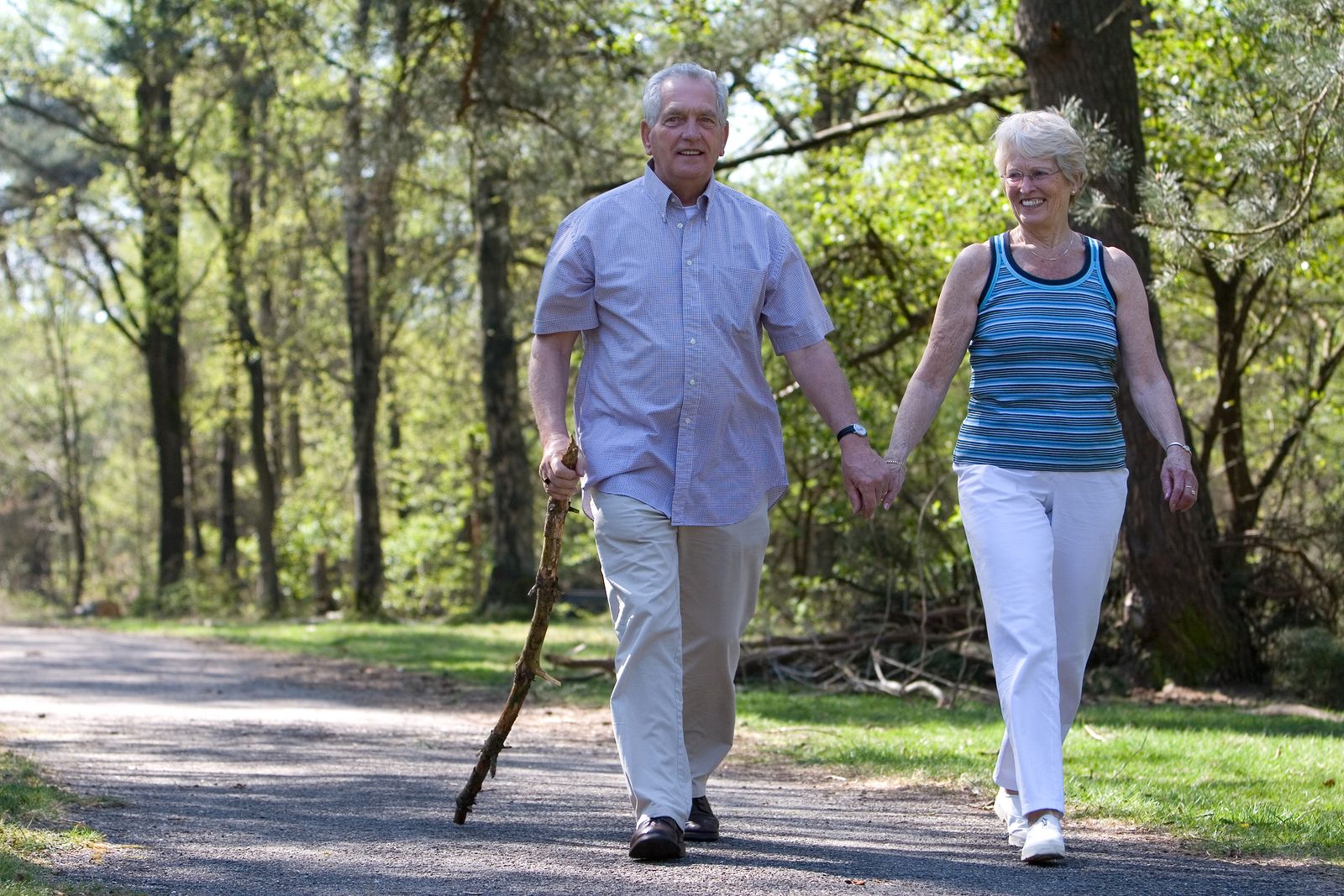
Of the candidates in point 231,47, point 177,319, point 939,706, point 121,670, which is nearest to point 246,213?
point 177,319

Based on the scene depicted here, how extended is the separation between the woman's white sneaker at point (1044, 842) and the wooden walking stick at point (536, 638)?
4.93ft

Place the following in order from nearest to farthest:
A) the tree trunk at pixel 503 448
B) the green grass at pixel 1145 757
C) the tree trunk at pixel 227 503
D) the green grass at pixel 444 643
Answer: the green grass at pixel 1145 757, the green grass at pixel 444 643, the tree trunk at pixel 503 448, the tree trunk at pixel 227 503

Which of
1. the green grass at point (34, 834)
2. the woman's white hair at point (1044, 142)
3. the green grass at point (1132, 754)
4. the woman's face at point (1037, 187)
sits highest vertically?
the woman's white hair at point (1044, 142)

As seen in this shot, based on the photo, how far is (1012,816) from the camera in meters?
4.75

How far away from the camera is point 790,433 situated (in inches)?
551

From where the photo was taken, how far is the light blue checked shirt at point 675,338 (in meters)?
4.68

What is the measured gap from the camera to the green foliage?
10.0 m

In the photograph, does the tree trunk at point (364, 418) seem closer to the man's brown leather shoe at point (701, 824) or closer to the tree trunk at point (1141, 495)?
the tree trunk at point (1141, 495)

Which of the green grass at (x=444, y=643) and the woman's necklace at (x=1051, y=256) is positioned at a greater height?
the woman's necklace at (x=1051, y=256)

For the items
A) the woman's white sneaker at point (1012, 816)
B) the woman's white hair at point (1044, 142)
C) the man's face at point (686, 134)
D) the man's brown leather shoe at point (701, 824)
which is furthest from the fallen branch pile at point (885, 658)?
the man's face at point (686, 134)

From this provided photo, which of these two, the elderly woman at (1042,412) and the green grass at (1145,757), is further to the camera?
the green grass at (1145,757)

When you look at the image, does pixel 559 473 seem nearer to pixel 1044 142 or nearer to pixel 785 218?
pixel 1044 142

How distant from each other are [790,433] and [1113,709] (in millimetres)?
5191

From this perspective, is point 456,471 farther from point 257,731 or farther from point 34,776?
point 34,776
